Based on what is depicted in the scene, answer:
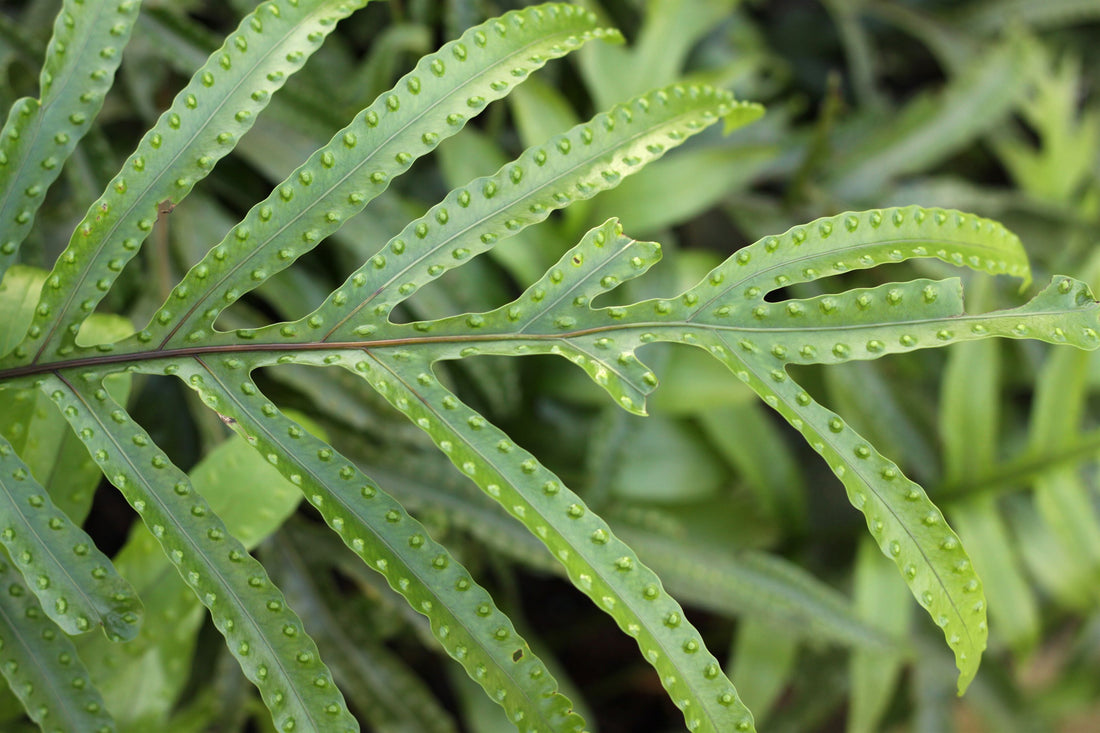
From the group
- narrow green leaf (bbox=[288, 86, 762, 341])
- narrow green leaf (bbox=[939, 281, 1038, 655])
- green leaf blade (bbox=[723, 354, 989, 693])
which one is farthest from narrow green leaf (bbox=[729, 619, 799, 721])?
narrow green leaf (bbox=[288, 86, 762, 341])

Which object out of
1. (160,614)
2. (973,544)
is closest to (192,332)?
(160,614)

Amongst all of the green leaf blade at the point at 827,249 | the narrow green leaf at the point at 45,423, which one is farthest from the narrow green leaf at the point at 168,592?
the green leaf blade at the point at 827,249

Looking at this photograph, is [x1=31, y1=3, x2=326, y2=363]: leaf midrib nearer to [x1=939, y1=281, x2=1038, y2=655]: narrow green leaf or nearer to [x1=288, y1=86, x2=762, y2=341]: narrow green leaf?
[x1=288, y1=86, x2=762, y2=341]: narrow green leaf

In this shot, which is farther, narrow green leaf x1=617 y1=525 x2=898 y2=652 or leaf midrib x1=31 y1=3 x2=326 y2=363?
narrow green leaf x1=617 y1=525 x2=898 y2=652

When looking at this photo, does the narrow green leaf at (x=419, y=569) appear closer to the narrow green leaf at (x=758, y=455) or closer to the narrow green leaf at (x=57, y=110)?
the narrow green leaf at (x=57, y=110)

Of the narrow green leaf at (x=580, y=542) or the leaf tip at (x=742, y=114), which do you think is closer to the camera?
the narrow green leaf at (x=580, y=542)

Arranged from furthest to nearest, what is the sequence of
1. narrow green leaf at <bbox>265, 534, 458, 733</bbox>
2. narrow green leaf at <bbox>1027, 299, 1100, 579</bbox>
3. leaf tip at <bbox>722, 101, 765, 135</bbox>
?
narrow green leaf at <bbox>1027, 299, 1100, 579</bbox>
narrow green leaf at <bbox>265, 534, 458, 733</bbox>
leaf tip at <bbox>722, 101, 765, 135</bbox>

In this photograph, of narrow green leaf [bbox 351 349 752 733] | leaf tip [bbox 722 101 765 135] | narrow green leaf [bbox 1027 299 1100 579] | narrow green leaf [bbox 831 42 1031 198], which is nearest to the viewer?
narrow green leaf [bbox 351 349 752 733]
